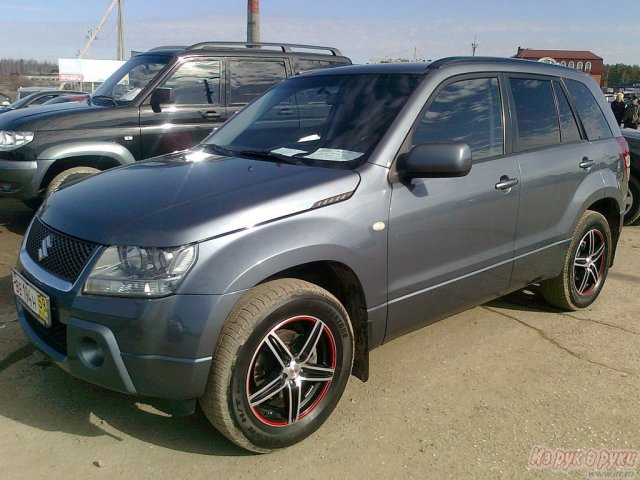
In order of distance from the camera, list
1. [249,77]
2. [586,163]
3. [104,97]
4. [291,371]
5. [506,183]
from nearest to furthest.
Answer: [291,371]
[506,183]
[586,163]
[104,97]
[249,77]

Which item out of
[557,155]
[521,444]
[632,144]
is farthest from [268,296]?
[632,144]

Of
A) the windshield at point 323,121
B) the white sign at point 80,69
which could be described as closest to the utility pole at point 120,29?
the white sign at point 80,69

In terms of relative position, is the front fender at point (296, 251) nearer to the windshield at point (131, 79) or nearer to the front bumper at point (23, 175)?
the front bumper at point (23, 175)

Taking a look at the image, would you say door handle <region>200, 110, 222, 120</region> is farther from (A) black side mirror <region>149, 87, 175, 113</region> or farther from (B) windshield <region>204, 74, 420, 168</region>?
(B) windshield <region>204, 74, 420, 168</region>

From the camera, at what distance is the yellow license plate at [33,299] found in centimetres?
265

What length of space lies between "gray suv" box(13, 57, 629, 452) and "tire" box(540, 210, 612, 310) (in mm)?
110

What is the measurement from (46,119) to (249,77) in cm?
227

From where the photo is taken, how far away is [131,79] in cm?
671

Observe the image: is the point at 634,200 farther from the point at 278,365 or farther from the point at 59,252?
the point at 59,252

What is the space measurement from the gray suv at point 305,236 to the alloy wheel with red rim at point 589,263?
0.90 feet

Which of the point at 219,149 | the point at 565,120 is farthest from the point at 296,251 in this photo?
the point at 565,120

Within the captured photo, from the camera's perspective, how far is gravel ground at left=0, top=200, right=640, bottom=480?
2.67m

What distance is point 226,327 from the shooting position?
8.22ft

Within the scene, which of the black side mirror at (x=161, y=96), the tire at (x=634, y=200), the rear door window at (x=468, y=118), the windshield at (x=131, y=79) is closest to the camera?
the rear door window at (x=468, y=118)
